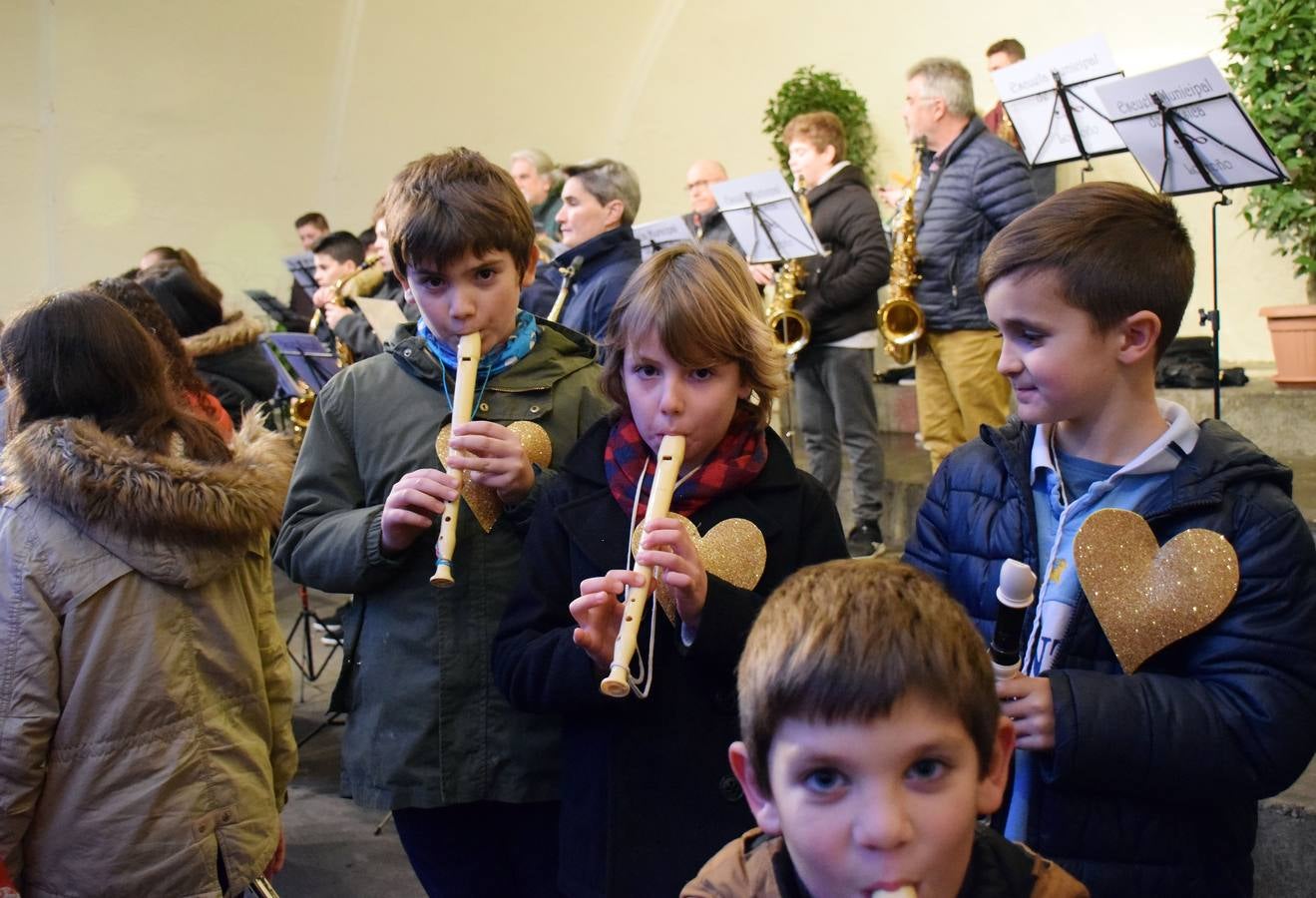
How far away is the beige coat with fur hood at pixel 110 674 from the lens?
232cm

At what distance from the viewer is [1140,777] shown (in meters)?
1.66

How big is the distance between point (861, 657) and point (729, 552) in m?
0.68

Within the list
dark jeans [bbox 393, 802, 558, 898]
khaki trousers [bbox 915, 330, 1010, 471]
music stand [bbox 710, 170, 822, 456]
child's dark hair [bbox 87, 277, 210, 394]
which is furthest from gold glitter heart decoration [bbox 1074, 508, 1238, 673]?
music stand [bbox 710, 170, 822, 456]

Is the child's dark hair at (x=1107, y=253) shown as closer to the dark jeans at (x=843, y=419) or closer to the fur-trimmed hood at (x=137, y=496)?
the fur-trimmed hood at (x=137, y=496)

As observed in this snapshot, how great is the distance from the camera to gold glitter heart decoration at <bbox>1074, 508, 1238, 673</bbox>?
1.66 metres

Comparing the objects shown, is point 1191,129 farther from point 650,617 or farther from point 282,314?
point 282,314

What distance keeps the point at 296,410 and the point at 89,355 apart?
11.3 ft

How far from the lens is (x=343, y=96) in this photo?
10.7 metres

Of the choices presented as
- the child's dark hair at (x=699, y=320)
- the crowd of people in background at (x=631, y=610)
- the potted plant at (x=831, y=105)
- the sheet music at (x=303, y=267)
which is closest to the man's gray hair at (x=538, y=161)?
the sheet music at (x=303, y=267)


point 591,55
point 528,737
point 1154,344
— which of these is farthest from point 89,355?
point 591,55

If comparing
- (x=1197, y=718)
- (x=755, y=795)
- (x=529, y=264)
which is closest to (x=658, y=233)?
(x=529, y=264)

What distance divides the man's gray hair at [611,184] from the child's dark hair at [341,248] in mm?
2276

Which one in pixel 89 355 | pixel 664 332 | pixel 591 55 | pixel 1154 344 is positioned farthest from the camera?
pixel 591 55

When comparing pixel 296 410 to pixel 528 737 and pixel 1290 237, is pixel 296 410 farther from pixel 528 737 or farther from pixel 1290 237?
pixel 1290 237
